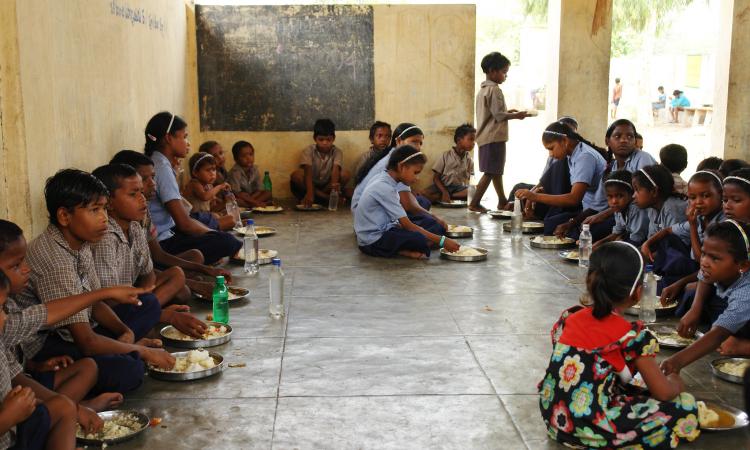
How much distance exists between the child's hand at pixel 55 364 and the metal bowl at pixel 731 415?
9.16 feet

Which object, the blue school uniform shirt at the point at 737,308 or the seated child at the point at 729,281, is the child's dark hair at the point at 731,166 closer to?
the seated child at the point at 729,281

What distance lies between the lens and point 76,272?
12.5ft

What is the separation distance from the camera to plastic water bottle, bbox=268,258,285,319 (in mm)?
5227

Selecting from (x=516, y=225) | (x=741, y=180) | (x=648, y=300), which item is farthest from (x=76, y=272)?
(x=516, y=225)

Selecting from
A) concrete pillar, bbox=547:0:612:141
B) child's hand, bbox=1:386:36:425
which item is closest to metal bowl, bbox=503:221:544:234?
concrete pillar, bbox=547:0:612:141

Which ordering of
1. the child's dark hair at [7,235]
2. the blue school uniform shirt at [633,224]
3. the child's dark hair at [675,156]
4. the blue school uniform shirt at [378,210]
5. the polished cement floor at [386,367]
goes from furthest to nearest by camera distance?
1. the blue school uniform shirt at [378,210]
2. the child's dark hair at [675,156]
3. the blue school uniform shirt at [633,224]
4. the polished cement floor at [386,367]
5. the child's dark hair at [7,235]

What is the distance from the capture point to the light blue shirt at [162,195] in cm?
629

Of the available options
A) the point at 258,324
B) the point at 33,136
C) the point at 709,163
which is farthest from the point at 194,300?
the point at 709,163

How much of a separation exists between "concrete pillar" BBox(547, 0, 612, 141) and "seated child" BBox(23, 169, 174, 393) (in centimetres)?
811

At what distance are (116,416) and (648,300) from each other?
132 inches

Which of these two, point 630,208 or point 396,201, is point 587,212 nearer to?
point 630,208

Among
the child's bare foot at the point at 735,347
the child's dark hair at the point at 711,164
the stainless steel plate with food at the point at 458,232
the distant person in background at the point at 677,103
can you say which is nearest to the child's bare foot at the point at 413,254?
the stainless steel plate with food at the point at 458,232

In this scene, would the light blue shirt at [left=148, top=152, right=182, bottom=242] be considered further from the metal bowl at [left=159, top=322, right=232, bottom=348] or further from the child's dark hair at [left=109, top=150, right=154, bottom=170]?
the metal bowl at [left=159, top=322, right=232, bottom=348]

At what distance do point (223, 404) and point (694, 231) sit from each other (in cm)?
341
